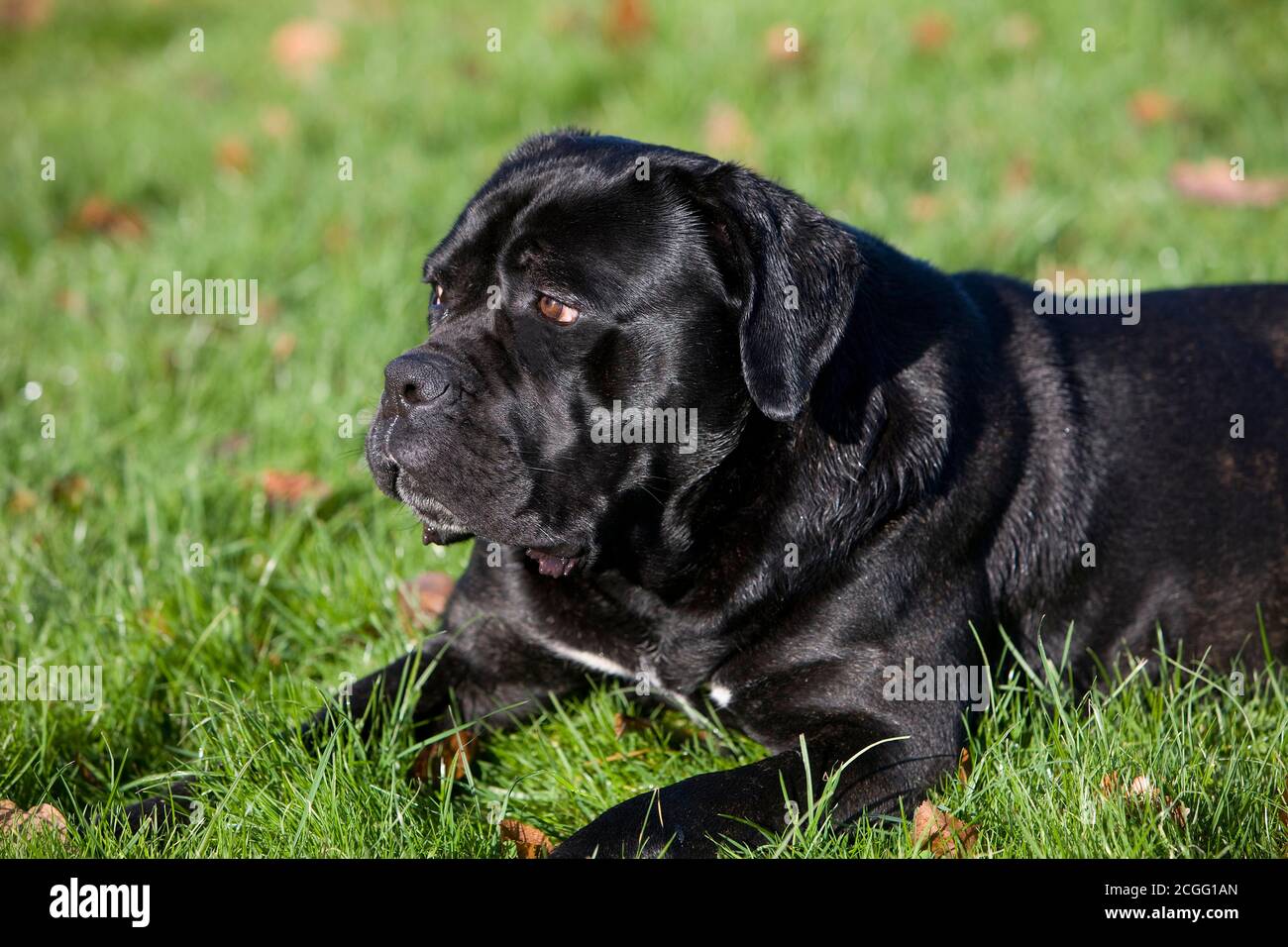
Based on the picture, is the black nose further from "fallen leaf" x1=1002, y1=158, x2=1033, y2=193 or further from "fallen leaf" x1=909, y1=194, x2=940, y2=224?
"fallen leaf" x1=1002, y1=158, x2=1033, y2=193

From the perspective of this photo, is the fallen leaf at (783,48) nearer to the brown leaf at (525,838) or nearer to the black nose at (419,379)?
the black nose at (419,379)

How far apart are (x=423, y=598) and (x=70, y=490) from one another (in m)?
1.43

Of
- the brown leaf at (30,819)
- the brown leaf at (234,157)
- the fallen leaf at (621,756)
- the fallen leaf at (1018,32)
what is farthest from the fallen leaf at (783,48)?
the brown leaf at (30,819)

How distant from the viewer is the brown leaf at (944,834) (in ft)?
9.02

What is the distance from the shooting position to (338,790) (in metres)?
2.86

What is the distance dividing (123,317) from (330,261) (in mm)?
904

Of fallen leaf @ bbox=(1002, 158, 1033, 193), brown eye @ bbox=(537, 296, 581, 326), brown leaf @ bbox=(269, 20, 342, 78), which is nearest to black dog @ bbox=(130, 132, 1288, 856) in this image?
brown eye @ bbox=(537, 296, 581, 326)

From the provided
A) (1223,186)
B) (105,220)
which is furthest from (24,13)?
(1223,186)

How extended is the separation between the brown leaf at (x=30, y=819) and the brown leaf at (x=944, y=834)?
1.80 metres

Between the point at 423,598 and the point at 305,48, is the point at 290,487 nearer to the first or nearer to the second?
the point at 423,598

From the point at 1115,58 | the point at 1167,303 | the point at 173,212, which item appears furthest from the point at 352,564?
the point at 1115,58

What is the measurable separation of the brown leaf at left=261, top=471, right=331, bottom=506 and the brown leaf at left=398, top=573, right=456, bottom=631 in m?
0.59

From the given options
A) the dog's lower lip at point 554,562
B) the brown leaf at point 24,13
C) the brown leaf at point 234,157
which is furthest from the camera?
the brown leaf at point 24,13

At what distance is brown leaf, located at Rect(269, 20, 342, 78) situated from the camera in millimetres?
8031
